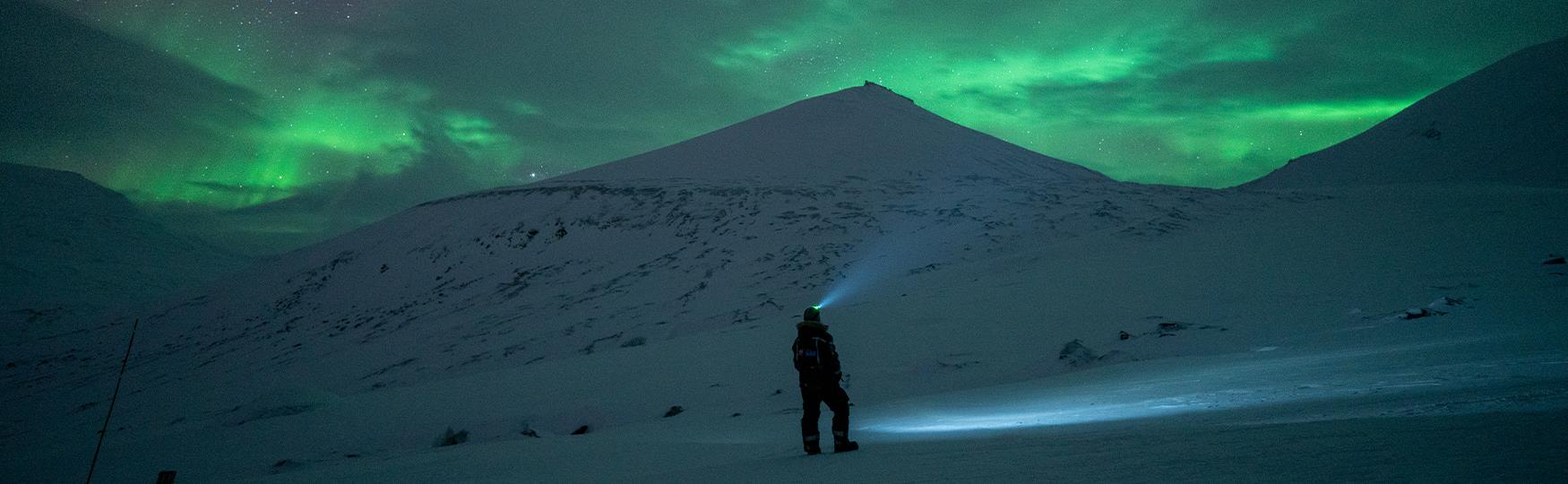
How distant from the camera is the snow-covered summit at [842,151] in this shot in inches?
1737

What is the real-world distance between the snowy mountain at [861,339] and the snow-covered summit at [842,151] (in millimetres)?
702

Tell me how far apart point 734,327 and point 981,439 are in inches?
617

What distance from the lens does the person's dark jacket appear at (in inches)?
269

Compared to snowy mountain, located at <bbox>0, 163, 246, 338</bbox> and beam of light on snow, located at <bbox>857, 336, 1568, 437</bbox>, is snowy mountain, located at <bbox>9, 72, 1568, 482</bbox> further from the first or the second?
snowy mountain, located at <bbox>0, 163, 246, 338</bbox>

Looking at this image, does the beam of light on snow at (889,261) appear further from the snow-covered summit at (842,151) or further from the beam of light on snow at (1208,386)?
the beam of light on snow at (1208,386)

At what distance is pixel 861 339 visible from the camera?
651 inches

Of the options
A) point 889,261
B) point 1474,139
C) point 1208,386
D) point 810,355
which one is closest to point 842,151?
point 889,261

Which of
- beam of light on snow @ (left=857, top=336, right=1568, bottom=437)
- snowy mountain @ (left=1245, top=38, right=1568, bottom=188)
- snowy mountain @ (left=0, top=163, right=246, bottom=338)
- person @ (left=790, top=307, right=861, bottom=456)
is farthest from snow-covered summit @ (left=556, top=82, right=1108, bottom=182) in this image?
snowy mountain @ (left=0, top=163, right=246, bottom=338)

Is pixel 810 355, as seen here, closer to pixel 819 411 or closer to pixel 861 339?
pixel 819 411

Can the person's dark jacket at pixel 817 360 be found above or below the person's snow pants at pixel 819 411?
above

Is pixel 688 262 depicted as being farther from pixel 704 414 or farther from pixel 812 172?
pixel 704 414

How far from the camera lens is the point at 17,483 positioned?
14.6m

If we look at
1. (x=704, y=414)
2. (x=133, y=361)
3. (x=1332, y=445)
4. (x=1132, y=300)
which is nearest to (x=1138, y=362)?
(x=1132, y=300)

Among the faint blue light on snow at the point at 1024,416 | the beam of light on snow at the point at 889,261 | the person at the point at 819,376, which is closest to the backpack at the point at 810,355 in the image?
the person at the point at 819,376
